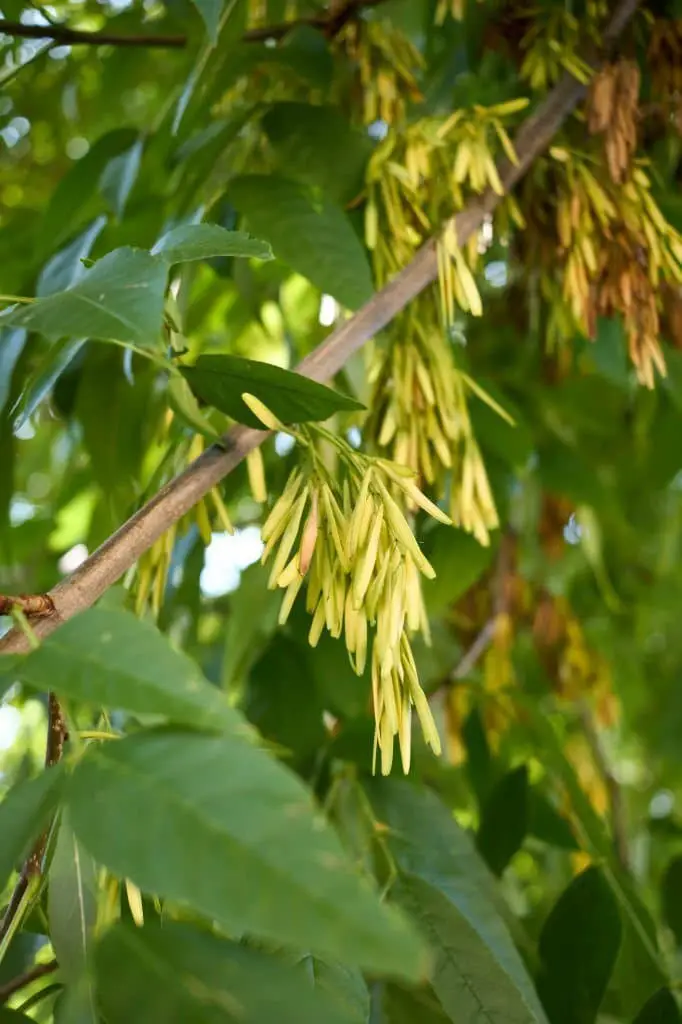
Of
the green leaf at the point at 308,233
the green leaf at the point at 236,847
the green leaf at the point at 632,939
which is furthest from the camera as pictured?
the green leaf at the point at 632,939

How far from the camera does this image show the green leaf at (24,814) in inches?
9.0

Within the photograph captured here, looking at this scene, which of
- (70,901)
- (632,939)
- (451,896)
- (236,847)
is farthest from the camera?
(632,939)

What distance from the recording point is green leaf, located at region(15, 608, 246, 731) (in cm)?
22

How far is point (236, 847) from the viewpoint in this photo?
0.19 metres

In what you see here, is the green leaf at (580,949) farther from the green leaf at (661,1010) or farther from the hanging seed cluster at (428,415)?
the hanging seed cluster at (428,415)

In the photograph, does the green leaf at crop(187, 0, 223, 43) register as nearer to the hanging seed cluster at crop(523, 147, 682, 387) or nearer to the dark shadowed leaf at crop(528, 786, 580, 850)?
the hanging seed cluster at crop(523, 147, 682, 387)

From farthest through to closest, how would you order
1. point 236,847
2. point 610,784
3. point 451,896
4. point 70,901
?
point 610,784
point 451,896
point 70,901
point 236,847

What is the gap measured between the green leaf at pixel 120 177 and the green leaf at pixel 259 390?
218mm

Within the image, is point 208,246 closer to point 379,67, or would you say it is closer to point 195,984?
point 195,984

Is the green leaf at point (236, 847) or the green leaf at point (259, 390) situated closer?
the green leaf at point (236, 847)

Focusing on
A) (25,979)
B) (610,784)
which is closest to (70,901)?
(25,979)

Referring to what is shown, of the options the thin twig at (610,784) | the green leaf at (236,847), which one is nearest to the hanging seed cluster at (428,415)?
the green leaf at (236,847)

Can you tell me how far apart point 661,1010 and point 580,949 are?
0.04m

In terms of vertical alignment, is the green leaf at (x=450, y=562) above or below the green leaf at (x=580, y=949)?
above
